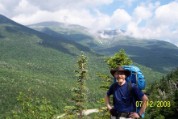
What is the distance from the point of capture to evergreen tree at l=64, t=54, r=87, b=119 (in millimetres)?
34531

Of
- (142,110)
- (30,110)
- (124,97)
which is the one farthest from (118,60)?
(142,110)

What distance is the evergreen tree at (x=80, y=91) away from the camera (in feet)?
113

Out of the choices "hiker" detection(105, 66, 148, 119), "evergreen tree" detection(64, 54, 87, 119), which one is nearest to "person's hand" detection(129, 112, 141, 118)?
"hiker" detection(105, 66, 148, 119)

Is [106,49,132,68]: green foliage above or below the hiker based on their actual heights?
above

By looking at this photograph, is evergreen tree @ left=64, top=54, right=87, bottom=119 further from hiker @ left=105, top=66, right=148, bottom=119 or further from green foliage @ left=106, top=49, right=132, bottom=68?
hiker @ left=105, top=66, right=148, bottom=119

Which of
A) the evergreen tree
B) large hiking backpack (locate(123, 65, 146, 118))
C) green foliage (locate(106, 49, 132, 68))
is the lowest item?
the evergreen tree

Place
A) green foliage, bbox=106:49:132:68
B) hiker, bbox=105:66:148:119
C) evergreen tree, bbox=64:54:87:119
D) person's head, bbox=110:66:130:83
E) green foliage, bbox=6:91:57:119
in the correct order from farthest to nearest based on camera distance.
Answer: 1. evergreen tree, bbox=64:54:87:119
2. green foliage, bbox=106:49:132:68
3. green foliage, bbox=6:91:57:119
4. person's head, bbox=110:66:130:83
5. hiker, bbox=105:66:148:119

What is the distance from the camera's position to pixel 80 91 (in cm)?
3578

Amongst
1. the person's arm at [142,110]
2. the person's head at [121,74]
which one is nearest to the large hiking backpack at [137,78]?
the person's head at [121,74]

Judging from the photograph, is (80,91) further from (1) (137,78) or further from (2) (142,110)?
(2) (142,110)

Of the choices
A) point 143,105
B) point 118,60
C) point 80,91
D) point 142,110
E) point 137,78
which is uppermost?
point 118,60

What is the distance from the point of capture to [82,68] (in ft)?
114

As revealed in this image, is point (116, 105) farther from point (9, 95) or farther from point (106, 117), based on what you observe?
point (9, 95)

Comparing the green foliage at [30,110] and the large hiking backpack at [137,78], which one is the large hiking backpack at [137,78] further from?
the green foliage at [30,110]
